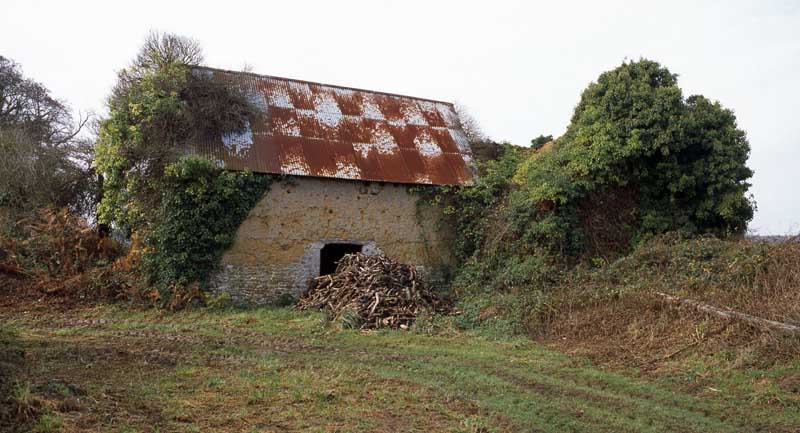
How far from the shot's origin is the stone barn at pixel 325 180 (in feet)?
46.6

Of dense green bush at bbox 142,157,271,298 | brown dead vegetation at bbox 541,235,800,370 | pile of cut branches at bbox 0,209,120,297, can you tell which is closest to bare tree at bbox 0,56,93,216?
pile of cut branches at bbox 0,209,120,297

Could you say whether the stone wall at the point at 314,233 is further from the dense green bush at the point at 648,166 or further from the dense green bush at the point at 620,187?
the dense green bush at the point at 648,166

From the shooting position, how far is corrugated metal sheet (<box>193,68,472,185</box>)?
14.7m

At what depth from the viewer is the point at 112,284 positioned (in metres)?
13.2

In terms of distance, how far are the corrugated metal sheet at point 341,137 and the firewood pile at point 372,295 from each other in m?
2.68

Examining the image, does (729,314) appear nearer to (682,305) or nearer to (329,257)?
(682,305)

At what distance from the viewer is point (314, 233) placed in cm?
1472

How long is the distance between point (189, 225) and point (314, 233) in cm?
309

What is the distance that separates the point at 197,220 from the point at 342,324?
14.9ft

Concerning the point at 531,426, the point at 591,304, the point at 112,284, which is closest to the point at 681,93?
the point at 591,304

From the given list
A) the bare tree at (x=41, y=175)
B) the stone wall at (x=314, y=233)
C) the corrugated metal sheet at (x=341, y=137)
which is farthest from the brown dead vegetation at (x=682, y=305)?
the bare tree at (x=41, y=175)

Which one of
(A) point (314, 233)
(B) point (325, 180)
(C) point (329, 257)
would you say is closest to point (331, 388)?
(A) point (314, 233)

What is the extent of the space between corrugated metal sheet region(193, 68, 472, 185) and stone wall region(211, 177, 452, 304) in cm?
51

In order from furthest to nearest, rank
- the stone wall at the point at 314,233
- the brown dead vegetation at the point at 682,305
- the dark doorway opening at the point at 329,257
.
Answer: the dark doorway opening at the point at 329,257, the stone wall at the point at 314,233, the brown dead vegetation at the point at 682,305
